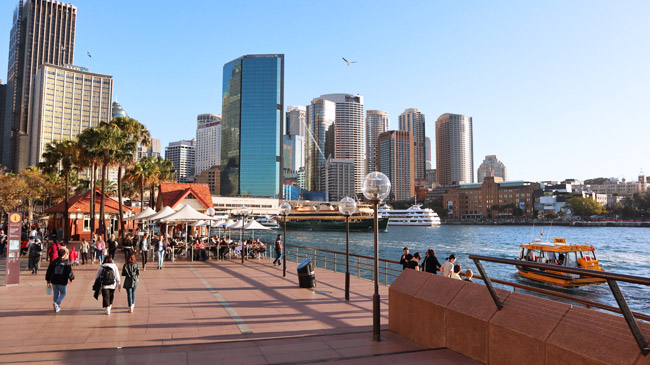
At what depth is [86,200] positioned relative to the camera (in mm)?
42531

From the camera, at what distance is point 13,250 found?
14469mm

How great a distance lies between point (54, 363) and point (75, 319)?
3.55 meters

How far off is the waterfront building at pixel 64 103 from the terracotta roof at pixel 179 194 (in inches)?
5241

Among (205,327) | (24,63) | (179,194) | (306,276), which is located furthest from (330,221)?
(24,63)

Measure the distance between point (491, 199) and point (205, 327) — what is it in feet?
592

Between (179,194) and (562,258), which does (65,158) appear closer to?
(179,194)

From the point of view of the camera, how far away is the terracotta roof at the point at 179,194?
4119cm

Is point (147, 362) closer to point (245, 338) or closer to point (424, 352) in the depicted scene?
point (245, 338)

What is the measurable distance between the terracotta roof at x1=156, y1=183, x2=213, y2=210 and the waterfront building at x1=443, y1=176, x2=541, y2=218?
14639cm

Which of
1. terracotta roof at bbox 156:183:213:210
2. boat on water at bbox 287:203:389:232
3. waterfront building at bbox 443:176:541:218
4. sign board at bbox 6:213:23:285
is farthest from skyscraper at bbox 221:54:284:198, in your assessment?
sign board at bbox 6:213:23:285

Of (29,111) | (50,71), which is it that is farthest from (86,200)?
(29,111)

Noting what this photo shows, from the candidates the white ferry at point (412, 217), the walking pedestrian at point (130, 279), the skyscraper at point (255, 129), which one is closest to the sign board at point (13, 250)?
the walking pedestrian at point (130, 279)

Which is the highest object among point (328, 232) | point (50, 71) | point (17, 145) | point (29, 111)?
point (50, 71)

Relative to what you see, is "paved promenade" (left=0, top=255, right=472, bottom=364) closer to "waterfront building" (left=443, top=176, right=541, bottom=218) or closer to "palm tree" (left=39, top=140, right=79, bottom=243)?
→ "palm tree" (left=39, top=140, right=79, bottom=243)
